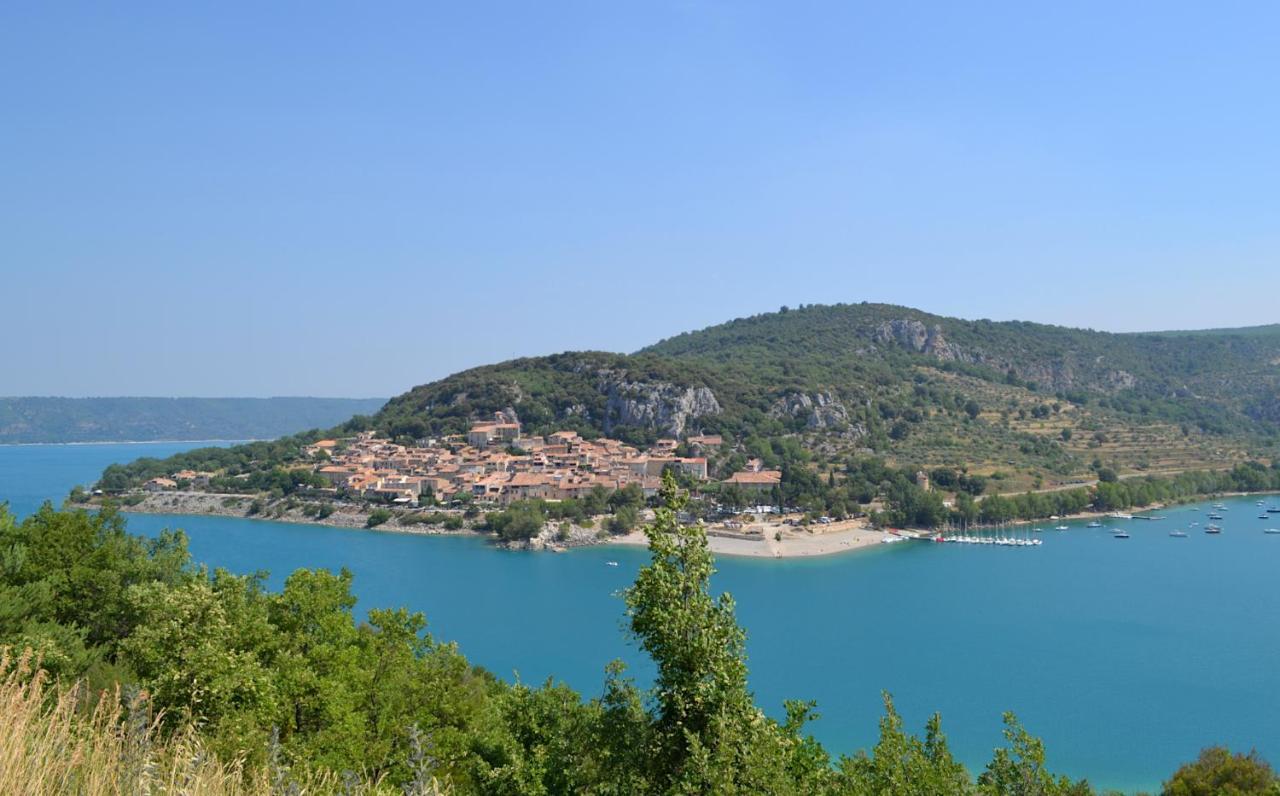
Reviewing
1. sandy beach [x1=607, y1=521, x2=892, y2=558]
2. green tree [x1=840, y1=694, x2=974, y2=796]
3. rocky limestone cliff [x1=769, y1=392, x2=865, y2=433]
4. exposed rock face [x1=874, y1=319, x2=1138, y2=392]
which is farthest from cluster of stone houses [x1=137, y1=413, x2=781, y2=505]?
green tree [x1=840, y1=694, x2=974, y2=796]

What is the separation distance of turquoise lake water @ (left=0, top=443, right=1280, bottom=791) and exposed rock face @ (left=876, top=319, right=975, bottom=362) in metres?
38.6

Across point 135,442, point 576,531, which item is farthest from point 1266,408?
point 135,442

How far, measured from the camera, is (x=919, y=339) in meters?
82.4

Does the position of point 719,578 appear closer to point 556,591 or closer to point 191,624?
point 556,591

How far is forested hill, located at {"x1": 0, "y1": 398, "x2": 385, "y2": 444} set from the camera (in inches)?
5315

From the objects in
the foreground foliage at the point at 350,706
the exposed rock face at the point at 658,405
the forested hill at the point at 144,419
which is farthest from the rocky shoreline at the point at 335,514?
the forested hill at the point at 144,419

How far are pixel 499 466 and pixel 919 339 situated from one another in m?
45.9

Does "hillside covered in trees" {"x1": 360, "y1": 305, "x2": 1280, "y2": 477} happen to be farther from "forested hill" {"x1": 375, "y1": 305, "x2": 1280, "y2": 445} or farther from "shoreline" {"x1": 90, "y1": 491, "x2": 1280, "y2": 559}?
"shoreline" {"x1": 90, "y1": 491, "x2": 1280, "y2": 559}

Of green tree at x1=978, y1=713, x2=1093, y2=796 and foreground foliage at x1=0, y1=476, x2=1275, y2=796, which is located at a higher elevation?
foreground foliage at x1=0, y1=476, x2=1275, y2=796

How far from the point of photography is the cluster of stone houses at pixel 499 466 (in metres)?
48.2

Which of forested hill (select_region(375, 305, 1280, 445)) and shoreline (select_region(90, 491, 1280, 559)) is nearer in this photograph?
shoreline (select_region(90, 491, 1280, 559))

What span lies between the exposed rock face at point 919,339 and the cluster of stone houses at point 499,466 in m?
32.2

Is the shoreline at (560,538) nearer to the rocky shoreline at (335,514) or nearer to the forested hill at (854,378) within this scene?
the rocky shoreline at (335,514)

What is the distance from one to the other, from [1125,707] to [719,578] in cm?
1577
